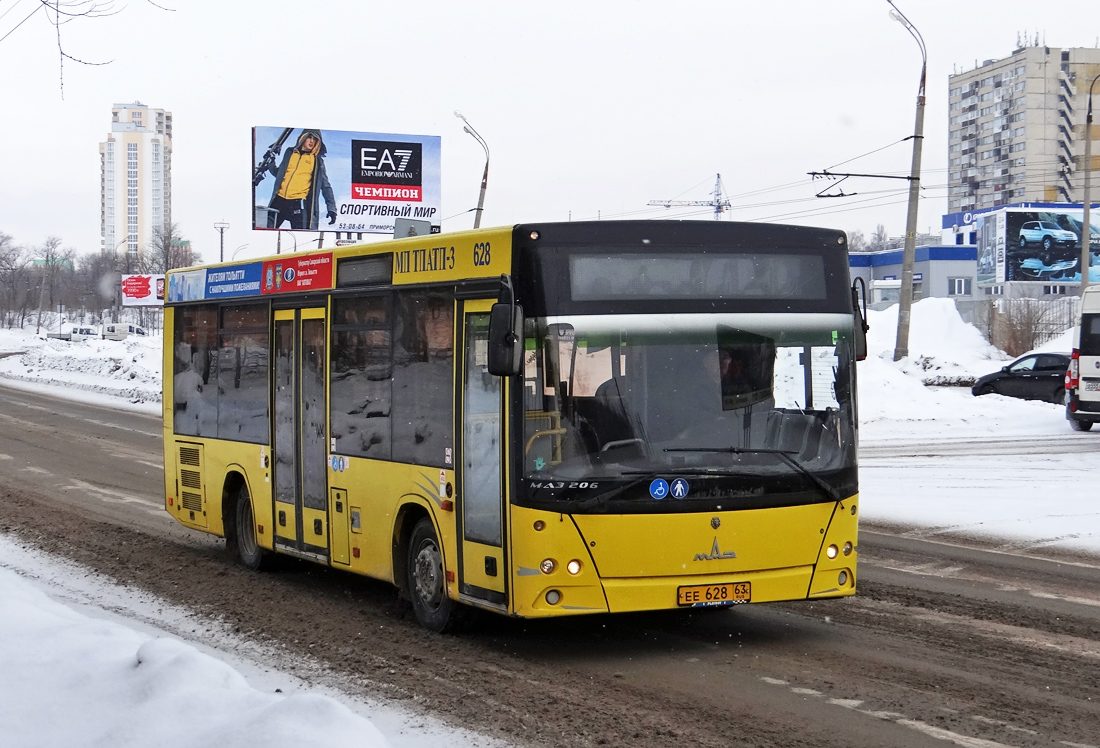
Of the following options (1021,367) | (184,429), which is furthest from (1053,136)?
(184,429)

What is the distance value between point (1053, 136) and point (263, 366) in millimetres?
160562

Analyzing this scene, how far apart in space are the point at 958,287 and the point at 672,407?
99.3 metres

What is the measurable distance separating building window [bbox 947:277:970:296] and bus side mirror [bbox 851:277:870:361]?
97.6m

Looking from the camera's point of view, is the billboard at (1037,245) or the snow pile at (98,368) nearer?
the snow pile at (98,368)

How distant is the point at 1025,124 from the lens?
6132 inches

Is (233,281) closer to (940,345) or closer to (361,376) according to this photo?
(361,376)

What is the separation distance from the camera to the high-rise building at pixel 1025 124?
153375 mm

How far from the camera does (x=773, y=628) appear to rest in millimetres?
8945

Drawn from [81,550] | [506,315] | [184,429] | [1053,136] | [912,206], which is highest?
[1053,136]

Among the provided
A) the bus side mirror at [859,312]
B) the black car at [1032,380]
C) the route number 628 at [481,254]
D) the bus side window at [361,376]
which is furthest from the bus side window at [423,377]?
the black car at [1032,380]

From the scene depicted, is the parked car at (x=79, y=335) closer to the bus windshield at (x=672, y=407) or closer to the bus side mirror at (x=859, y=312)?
the bus side mirror at (x=859, y=312)

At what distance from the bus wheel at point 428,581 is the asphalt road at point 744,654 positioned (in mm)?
173

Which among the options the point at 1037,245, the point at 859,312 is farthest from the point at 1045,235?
the point at 859,312

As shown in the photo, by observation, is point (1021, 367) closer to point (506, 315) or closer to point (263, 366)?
point (263, 366)
